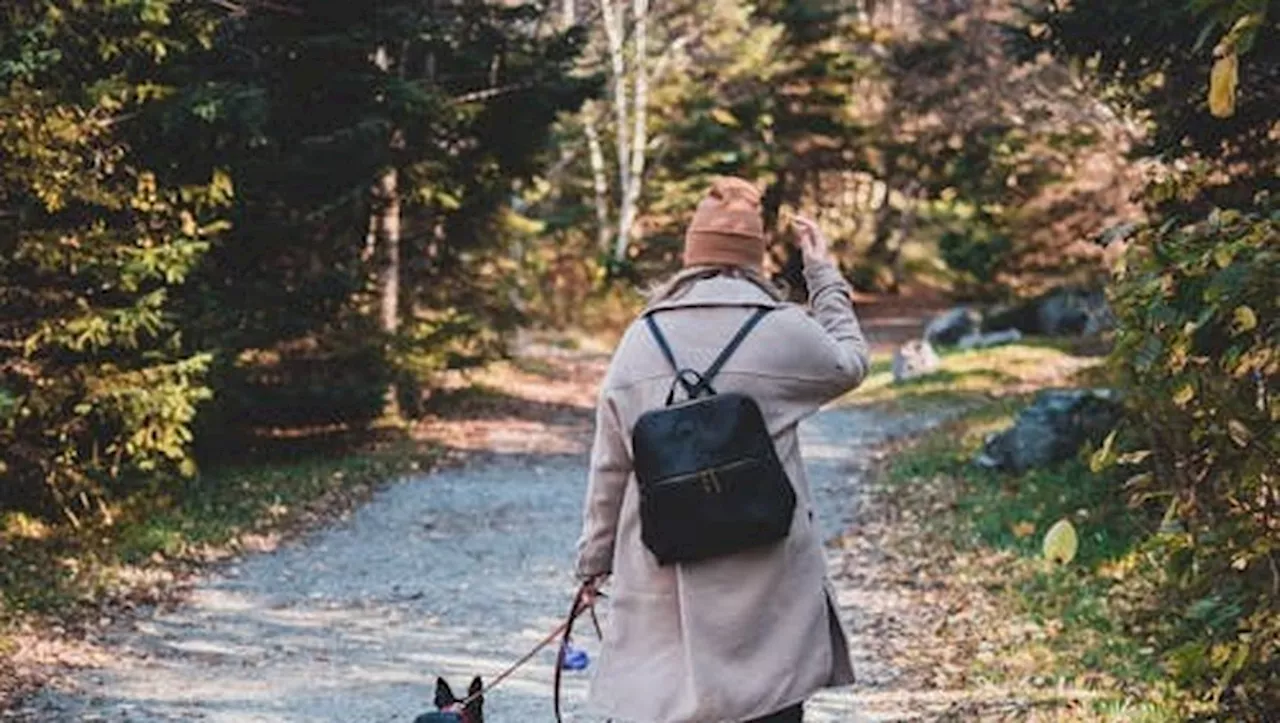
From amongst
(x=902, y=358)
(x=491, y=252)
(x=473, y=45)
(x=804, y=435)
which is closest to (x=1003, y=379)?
(x=902, y=358)

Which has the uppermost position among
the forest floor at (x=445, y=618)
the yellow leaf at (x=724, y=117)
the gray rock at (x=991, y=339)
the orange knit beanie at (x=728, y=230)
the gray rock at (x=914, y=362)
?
the yellow leaf at (x=724, y=117)

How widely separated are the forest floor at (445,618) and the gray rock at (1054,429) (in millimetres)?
1041

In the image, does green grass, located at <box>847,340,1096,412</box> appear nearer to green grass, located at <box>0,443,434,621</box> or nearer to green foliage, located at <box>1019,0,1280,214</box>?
green grass, located at <box>0,443,434,621</box>

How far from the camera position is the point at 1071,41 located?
29.9 feet

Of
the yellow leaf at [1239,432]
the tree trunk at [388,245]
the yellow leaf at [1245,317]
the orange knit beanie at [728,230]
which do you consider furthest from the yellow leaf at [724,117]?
the yellow leaf at [1245,317]

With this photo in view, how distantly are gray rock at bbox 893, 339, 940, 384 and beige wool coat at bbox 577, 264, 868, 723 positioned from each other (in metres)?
20.3

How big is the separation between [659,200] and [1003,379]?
1100 centimetres

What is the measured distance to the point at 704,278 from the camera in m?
4.12

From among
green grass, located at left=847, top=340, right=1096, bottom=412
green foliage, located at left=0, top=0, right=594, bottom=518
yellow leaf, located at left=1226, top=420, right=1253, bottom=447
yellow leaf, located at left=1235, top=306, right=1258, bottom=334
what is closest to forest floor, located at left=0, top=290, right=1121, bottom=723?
green foliage, located at left=0, top=0, right=594, bottom=518

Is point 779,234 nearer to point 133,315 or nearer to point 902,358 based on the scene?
point 902,358

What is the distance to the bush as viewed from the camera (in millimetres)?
3244

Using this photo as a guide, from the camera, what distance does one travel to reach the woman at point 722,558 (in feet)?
12.6

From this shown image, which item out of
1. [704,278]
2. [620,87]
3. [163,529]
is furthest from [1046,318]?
[704,278]

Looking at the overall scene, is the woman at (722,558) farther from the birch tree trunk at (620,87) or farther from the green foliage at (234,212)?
the birch tree trunk at (620,87)
